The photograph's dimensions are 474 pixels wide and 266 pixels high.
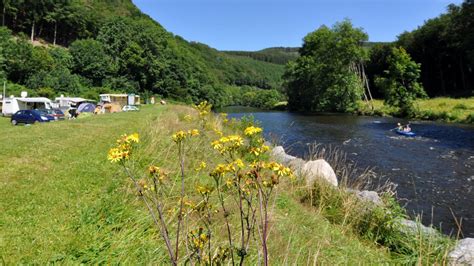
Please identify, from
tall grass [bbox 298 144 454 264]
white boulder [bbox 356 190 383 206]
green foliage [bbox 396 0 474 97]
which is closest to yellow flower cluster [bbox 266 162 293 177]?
tall grass [bbox 298 144 454 264]

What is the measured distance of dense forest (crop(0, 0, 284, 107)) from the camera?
55.5 metres

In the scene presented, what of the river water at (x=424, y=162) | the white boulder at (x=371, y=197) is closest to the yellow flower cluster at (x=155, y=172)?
the river water at (x=424, y=162)

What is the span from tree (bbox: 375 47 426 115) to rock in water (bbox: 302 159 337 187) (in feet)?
108

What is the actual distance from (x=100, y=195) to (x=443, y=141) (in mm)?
20808

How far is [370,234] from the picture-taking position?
6746mm

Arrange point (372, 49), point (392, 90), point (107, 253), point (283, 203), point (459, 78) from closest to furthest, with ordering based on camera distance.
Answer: point (107, 253) → point (283, 203) → point (392, 90) → point (459, 78) → point (372, 49)

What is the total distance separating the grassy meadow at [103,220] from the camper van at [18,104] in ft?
98.3

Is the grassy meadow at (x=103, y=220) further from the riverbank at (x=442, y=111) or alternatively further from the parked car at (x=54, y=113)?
the riverbank at (x=442, y=111)

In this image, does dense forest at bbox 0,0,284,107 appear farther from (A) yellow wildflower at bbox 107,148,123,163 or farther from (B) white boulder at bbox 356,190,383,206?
(A) yellow wildflower at bbox 107,148,123,163

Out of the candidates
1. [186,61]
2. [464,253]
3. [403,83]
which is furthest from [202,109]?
[186,61]

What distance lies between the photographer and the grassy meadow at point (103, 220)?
430 cm

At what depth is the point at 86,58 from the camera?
6938 centimetres

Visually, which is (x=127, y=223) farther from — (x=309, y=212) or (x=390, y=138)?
(x=390, y=138)

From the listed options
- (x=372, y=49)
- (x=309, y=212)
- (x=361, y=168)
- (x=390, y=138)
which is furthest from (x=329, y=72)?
(x=309, y=212)
